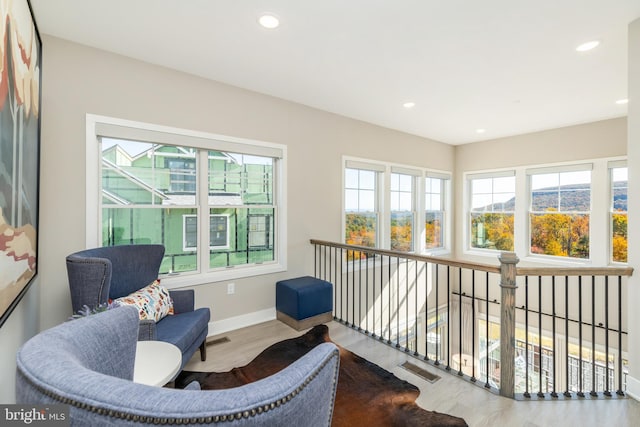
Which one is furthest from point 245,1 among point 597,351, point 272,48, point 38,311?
point 597,351

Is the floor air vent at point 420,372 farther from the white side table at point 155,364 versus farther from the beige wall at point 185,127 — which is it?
the white side table at point 155,364

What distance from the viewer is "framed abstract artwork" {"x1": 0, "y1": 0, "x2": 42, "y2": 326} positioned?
1.24 metres

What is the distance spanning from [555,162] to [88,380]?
6.18 meters

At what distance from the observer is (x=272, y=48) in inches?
99.4

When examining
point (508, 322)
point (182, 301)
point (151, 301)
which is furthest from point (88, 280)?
point (508, 322)

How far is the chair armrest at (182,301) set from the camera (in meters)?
2.55

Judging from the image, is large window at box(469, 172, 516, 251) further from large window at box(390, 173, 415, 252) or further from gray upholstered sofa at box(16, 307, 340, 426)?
gray upholstered sofa at box(16, 307, 340, 426)

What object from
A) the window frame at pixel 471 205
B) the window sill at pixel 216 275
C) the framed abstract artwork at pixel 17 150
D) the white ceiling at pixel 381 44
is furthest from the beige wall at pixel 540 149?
the framed abstract artwork at pixel 17 150

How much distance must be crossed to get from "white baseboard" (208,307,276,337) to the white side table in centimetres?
172

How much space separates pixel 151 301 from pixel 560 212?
19.3ft

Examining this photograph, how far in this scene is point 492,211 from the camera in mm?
5727

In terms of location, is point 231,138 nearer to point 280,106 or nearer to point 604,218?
point 280,106

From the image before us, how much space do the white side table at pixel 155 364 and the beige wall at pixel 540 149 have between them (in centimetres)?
589

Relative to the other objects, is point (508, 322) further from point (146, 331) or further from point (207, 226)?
point (207, 226)
